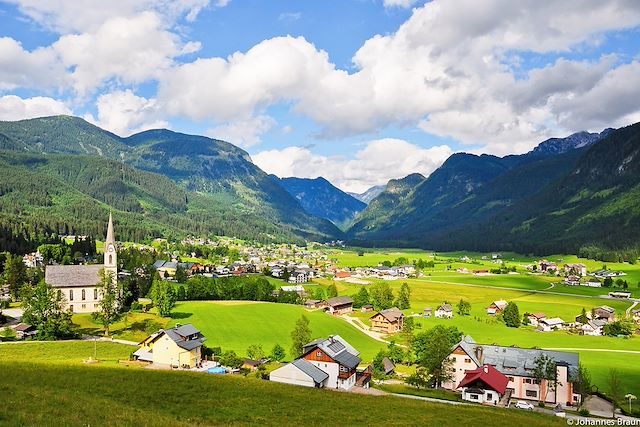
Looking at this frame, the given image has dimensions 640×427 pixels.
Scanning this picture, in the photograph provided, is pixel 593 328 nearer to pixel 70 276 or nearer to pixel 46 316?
pixel 46 316

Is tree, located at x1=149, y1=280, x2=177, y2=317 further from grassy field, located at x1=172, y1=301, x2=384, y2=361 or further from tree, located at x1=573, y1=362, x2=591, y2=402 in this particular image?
tree, located at x1=573, y1=362, x2=591, y2=402

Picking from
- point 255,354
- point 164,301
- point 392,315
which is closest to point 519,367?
point 255,354

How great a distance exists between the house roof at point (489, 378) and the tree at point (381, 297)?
74.8m

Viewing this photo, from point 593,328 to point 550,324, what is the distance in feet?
29.7

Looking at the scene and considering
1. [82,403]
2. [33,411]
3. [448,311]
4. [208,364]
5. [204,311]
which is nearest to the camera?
[33,411]

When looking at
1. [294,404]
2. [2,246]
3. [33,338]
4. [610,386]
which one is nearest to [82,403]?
[294,404]

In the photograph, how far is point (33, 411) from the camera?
2805cm

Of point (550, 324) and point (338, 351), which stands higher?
point (338, 351)

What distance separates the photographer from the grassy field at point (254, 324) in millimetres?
88625

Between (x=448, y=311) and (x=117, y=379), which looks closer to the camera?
(x=117, y=379)

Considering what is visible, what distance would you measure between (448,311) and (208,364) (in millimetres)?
74505

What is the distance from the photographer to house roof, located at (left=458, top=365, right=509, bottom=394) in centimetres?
6025

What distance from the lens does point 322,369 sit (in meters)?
62.0

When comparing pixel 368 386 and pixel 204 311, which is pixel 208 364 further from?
pixel 204 311
